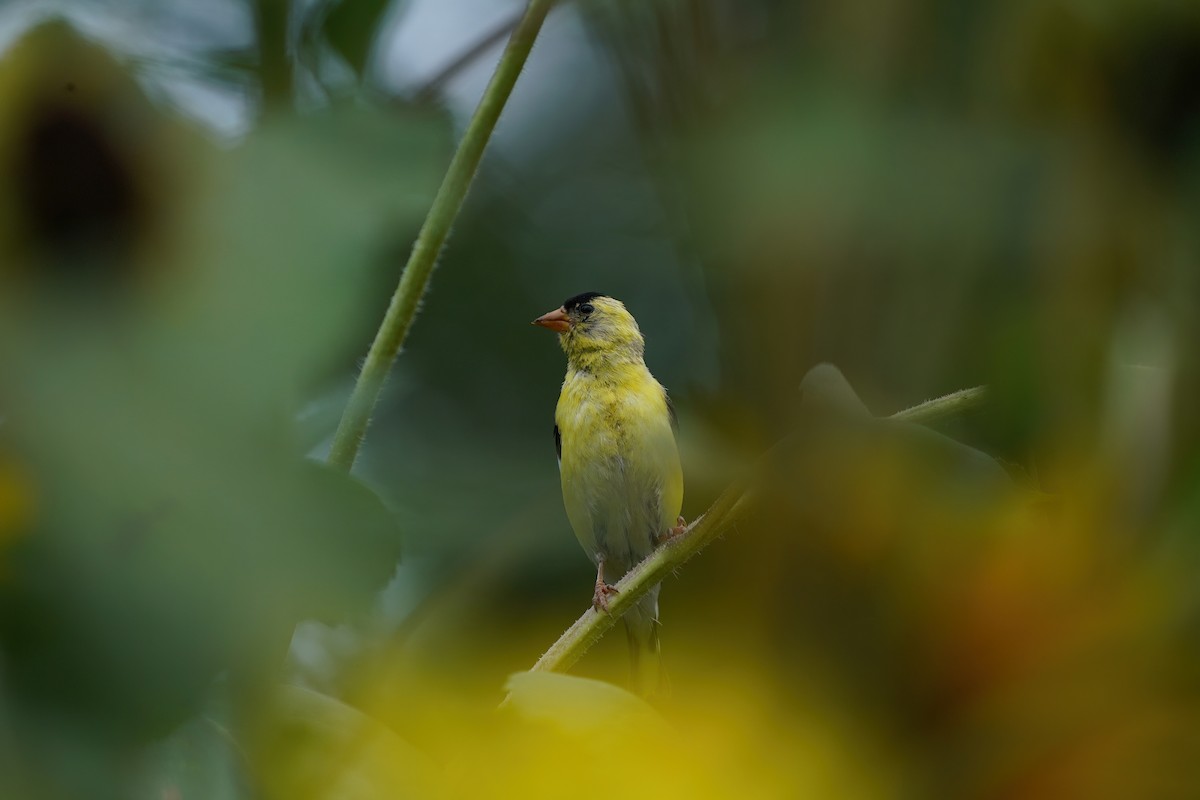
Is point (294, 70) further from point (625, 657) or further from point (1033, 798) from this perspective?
point (1033, 798)

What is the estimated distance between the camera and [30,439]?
21 cm

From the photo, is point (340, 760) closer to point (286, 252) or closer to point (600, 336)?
point (286, 252)

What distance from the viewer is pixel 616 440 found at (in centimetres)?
94

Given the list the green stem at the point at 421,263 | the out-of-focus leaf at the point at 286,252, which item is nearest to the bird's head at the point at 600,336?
Result: the green stem at the point at 421,263

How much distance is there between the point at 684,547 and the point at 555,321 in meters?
0.33

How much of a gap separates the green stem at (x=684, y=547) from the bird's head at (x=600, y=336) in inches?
19.4

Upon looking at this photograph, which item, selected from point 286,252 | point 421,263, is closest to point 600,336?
point 421,263

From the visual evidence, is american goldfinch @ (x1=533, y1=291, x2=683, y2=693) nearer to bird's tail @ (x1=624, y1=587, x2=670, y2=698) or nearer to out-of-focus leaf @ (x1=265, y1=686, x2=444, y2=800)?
bird's tail @ (x1=624, y1=587, x2=670, y2=698)

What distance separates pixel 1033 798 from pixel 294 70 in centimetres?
34

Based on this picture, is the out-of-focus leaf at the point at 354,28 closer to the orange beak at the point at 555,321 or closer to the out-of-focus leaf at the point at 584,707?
the orange beak at the point at 555,321

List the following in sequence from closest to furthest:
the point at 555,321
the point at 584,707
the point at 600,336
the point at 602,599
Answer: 1. the point at 584,707
2. the point at 602,599
3. the point at 555,321
4. the point at 600,336

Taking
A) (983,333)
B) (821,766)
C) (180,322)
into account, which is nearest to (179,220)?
(180,322)

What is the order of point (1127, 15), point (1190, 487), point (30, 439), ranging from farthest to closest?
point (1127, 15) → point (1190, 487) → point (30, 439)

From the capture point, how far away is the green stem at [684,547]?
1.10 feet
